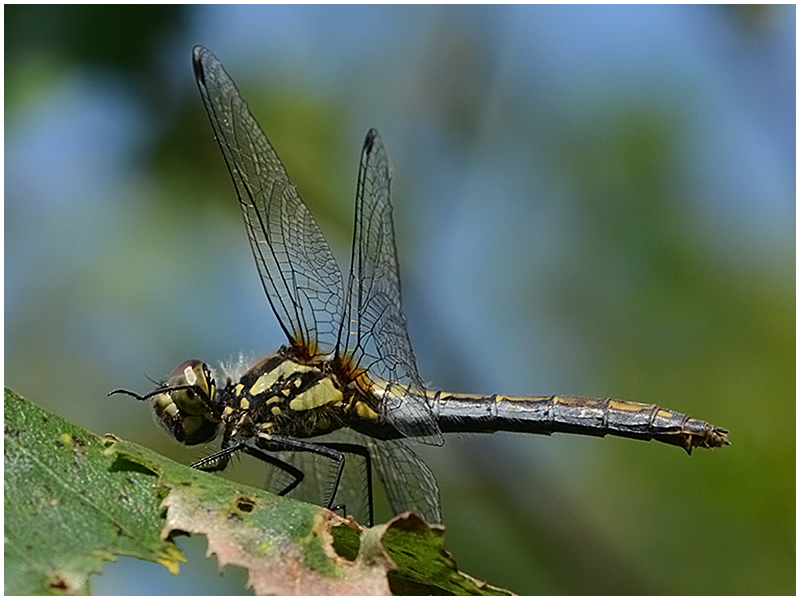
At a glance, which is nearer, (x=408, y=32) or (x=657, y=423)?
(x=657, y=423)

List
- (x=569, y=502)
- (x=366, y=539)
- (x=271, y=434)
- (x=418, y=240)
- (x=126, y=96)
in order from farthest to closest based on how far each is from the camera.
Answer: (x=418, y=240) < (x=569, y=502) < (x=126, y=96) < (x=271, y=434) < (x=366, y=539)

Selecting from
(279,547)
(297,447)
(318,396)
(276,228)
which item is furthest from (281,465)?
(279,547)

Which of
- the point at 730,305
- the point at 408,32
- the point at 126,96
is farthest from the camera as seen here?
the point at 408,32

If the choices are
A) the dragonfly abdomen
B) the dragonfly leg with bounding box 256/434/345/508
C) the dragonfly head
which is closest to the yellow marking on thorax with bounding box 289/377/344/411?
the dragonfly leg with bounding box 256/434/345/508

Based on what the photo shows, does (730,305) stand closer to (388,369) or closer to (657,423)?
(657,423)

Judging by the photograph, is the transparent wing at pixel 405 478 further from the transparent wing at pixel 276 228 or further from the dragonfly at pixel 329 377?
the transparent wing at pixel 276 228

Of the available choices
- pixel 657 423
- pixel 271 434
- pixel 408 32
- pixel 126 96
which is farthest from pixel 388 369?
pixel 408 32
